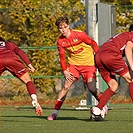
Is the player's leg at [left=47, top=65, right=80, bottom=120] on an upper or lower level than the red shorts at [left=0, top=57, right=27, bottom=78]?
lower

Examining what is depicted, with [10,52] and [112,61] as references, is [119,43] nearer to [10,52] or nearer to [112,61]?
[112,61]

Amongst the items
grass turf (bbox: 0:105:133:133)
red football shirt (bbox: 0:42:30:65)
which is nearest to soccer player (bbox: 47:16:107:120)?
grass turf (bbox: 0:105:133:133)

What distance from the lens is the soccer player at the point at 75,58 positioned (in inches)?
496

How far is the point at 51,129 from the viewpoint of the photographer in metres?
10.5

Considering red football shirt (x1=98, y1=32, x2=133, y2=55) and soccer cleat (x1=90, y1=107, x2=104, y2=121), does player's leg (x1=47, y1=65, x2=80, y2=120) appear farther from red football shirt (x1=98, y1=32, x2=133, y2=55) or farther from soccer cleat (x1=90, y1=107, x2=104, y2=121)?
red football shirt (x1=98, y1=32, x2=133, y2=55)

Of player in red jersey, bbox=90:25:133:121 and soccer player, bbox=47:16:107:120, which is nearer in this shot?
player in red jersey, bbox=90:25:133:121

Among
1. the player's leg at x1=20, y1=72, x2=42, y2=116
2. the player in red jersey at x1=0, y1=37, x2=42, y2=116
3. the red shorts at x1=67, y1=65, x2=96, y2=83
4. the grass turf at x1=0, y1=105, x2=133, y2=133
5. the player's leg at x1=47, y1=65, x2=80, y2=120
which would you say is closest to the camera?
the grass turf at x1=0, y1=105, x2=133, y2=133

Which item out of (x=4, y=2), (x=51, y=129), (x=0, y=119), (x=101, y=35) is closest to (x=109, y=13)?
(x=101, y=35)

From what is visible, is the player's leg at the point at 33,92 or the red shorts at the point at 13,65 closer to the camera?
the player's leg at the point at 33,92

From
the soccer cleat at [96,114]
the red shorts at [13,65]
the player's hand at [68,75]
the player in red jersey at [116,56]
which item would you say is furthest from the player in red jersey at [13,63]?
the player in red jersey at [116,56]

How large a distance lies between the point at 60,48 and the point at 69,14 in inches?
237

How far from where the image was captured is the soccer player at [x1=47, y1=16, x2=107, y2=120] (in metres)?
12.6

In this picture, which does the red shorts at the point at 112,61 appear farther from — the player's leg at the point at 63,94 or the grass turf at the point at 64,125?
the player's leg at the point at 63,94

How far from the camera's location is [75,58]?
13078 millimetres
